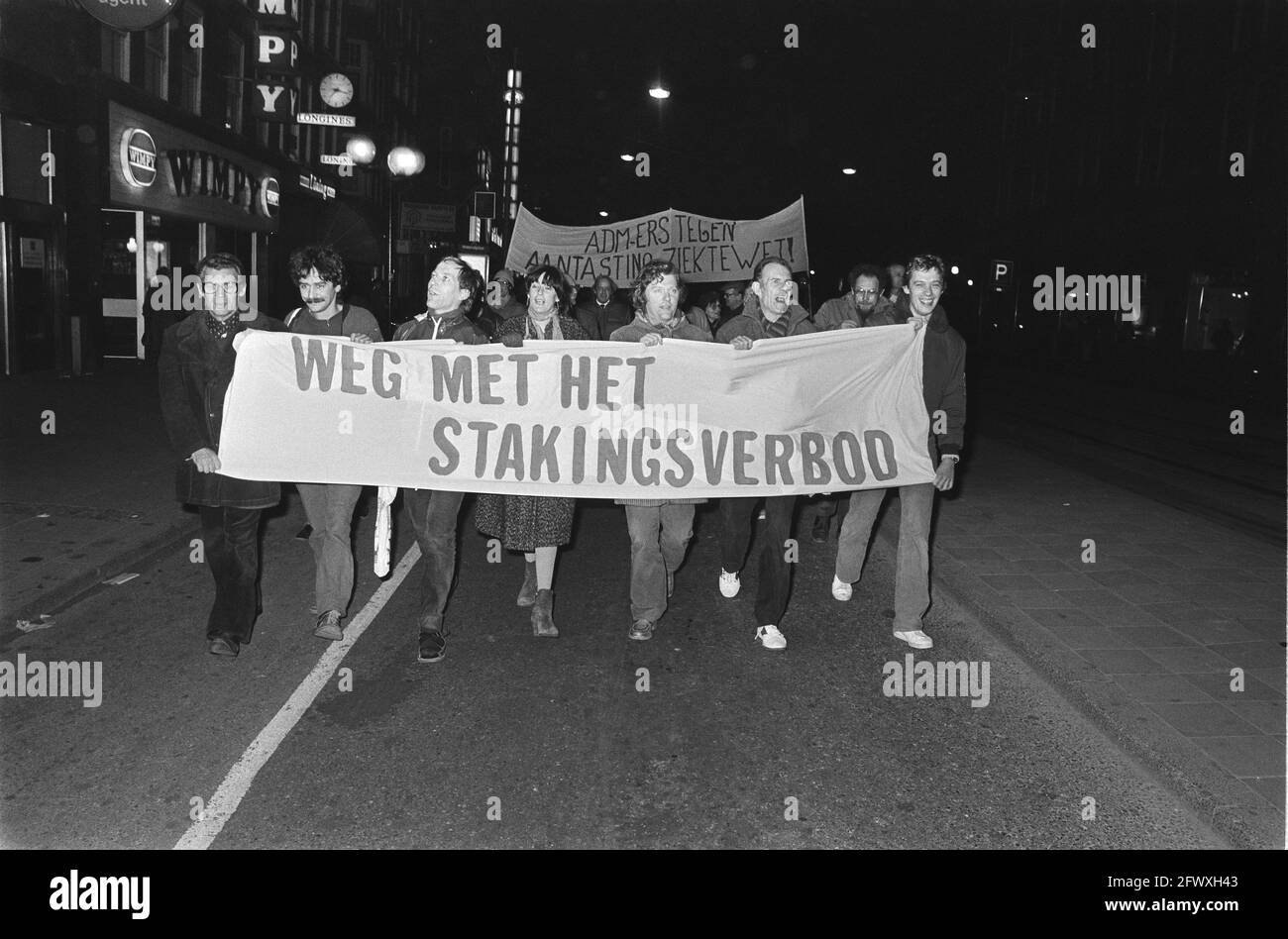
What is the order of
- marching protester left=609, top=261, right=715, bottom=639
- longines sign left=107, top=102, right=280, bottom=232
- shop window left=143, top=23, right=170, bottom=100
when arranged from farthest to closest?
1. shop window left=143, top=23, right=170, bottom=100
2. longines sign left=107, top=102, right=280, bottom=232
3. marching protester left=609, top=261, right=715, bottom=639

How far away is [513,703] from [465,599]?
191 centimetres

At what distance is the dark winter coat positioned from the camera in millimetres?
5344

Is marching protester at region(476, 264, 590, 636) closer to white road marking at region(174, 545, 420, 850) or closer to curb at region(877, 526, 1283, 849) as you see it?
white road marking at region(174, 545, 420, 850)

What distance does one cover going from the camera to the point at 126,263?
67.1 feet

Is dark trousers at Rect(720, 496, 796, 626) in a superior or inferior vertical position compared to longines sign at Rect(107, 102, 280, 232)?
inferior

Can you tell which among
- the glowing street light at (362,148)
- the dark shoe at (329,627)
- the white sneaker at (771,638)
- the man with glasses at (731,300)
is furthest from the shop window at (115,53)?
the white sneaker at (771,638)

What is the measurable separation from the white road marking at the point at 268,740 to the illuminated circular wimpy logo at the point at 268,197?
72.0 ft

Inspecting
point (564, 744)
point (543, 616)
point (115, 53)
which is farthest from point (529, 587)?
point (115, 53)

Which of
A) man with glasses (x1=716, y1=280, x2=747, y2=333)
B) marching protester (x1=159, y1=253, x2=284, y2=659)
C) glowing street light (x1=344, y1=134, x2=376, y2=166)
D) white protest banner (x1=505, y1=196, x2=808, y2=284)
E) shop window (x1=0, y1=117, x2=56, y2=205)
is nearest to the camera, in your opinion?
marching protester (x1=159, y1=253, x2=284, y2=659)

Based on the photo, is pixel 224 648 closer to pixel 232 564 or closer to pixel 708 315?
pixel 232 564

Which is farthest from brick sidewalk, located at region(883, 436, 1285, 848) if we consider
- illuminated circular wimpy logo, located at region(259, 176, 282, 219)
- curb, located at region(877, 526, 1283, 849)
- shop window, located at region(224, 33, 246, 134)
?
illuminated circular wimpy logo, located at region(259, 176, 282, 219)

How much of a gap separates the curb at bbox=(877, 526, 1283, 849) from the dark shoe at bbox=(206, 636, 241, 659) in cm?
405

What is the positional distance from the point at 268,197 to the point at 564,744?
81.9 ft

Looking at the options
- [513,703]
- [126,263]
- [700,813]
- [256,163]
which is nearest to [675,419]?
[513,703]
